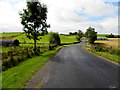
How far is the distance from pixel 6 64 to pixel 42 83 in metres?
9.02

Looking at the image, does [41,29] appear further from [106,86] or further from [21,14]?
[106,86]

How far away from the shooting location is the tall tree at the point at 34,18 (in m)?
30.6

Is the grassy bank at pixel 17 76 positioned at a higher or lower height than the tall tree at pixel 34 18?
lower

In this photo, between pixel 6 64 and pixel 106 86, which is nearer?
pixel 106 86

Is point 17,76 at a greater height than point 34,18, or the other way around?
point 34,18

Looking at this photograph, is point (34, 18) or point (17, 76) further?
point (34, 18)

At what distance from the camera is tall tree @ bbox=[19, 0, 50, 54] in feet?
100

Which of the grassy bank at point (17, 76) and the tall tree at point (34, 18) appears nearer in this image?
→ the grassy bank at point (17, 76)

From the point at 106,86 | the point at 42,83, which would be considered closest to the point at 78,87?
the point at 106,86

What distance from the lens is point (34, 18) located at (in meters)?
31.5

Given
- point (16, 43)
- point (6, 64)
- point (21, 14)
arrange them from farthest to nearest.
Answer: point (16, 43) < point (21, 14) < point (6, 64)

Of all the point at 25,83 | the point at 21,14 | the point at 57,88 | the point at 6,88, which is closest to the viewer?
the point at 57,88

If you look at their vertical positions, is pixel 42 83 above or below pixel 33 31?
below

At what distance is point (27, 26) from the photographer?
30703 millimetres
